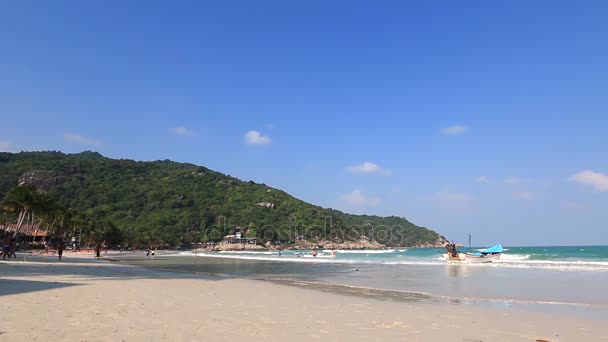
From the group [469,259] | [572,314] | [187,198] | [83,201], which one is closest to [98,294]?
[572,314]

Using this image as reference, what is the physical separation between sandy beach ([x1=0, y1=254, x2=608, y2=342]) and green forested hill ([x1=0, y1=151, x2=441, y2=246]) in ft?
418

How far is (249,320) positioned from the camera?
970 centimetres

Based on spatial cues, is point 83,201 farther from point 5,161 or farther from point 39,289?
point 39,289

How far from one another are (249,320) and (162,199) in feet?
528

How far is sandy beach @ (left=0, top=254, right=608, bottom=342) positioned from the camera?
7.80 metres

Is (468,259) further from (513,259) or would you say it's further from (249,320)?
(249,320)

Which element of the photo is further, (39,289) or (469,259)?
(469,259)

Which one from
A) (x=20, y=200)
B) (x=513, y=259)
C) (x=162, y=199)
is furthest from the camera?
(x=162, y=199)

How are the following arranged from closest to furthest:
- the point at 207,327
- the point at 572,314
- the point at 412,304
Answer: the point at 207,327 → the point at 572,314 → the point at 412,304

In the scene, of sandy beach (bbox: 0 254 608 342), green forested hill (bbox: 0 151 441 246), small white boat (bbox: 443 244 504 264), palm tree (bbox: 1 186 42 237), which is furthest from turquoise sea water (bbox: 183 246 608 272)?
green forested hill (bbox: 0 151 441 246)

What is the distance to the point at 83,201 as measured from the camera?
5655 inches

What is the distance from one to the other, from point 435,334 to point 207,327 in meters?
4.84

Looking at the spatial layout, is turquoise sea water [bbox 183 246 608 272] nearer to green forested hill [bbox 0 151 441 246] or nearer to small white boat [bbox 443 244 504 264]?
small white boat [bbox 443 244 504 264]

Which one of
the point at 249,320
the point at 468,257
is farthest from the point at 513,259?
the point at 249,320
